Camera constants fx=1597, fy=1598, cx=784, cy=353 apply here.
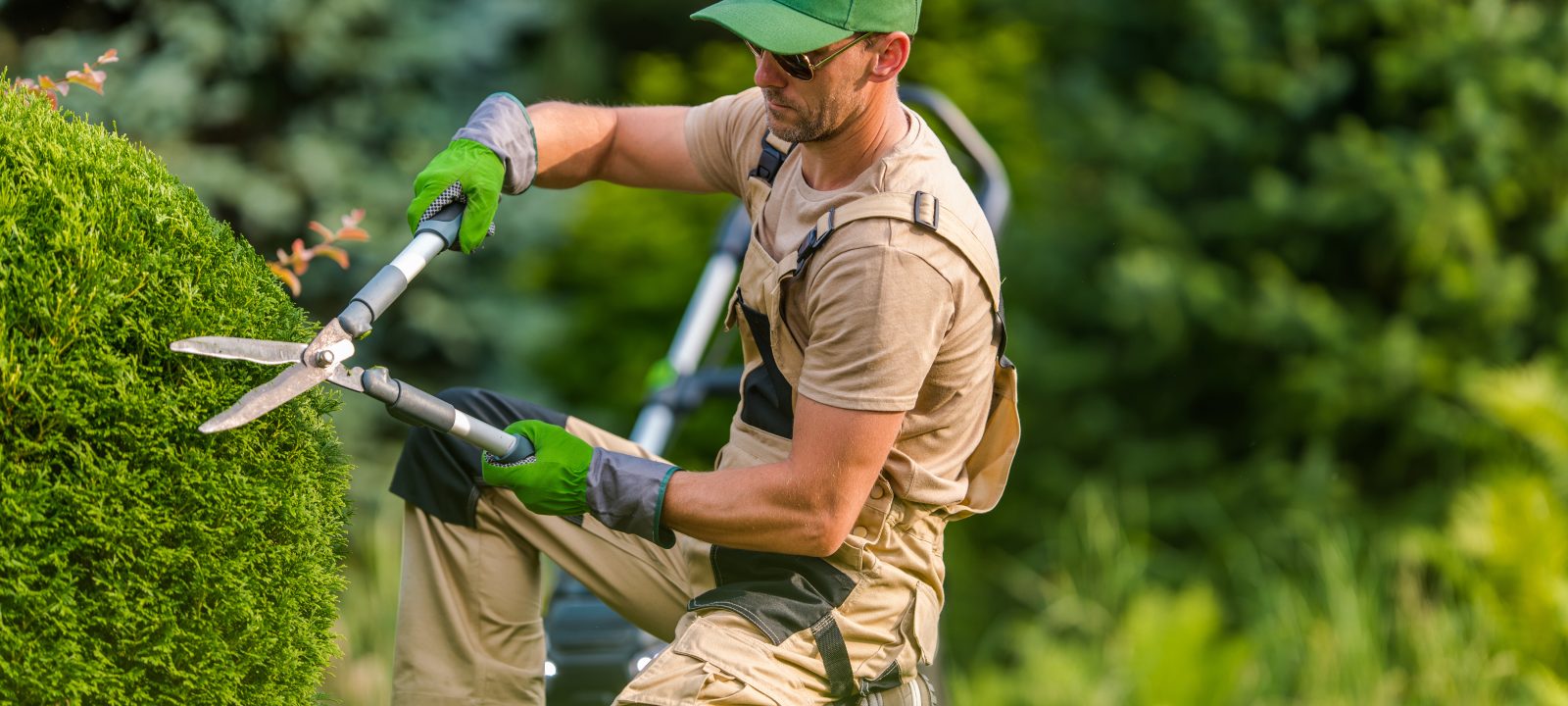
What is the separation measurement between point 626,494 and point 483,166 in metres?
0.63

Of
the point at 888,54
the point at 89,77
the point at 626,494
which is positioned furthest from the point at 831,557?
the point at 89,77

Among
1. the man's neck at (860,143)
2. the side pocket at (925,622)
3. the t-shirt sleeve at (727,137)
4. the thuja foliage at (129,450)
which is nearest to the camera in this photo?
the thuja foliage at (129,450)

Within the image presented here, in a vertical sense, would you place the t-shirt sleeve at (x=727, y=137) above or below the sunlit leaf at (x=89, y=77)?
below

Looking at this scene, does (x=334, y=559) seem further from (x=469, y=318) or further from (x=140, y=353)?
(x=469, y=318)

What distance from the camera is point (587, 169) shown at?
312 cm

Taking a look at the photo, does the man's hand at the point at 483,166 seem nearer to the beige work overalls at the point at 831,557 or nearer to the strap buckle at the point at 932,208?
the beige work overalls at the point at 831,557

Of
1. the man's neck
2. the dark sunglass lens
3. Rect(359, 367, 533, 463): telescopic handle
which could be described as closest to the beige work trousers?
Rect(359, 367, 533, 463): telescopic handle

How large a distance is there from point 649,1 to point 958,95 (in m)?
2.48

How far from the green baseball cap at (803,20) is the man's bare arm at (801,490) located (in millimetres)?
541

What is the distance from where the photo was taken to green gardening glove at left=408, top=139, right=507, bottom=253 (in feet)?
8.45

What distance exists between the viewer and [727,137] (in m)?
3.03

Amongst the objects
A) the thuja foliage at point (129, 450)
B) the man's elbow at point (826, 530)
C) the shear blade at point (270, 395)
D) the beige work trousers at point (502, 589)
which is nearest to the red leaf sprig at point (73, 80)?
the thuja foliage at point (129, 450)

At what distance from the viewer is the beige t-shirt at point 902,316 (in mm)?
2354

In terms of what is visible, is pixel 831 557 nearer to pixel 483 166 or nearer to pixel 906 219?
pixel 906 219
